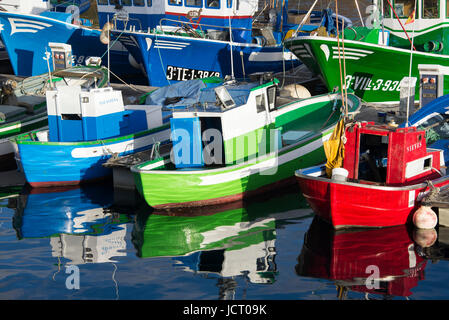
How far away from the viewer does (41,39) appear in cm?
2775

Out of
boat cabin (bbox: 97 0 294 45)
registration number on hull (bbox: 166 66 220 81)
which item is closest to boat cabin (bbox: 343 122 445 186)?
registration number on hull (bbox: 166 66 220 81)

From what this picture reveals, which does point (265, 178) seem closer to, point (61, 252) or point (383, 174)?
point (383, 174)

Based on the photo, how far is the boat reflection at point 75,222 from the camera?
13.0 metres

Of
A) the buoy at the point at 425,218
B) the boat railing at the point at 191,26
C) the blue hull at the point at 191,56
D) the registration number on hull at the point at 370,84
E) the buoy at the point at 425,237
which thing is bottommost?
the buoy at the point at 425,237

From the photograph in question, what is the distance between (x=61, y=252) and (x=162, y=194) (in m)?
2.65

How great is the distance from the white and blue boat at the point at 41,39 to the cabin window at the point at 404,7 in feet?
35.9

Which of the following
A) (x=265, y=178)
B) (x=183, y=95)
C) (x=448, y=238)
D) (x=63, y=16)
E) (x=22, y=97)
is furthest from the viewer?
(x=63, y=16)

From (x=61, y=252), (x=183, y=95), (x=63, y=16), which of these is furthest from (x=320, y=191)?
(x=63, y=16)

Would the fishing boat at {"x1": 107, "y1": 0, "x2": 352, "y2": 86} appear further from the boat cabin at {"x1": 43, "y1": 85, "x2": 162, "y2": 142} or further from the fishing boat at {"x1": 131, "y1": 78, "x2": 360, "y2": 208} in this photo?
the fishing boat at {"x1": 131, "y1": 78, "x2": 360, "y2": 208}

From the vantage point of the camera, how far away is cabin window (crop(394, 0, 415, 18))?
72.8 ft

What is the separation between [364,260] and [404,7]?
1271cm

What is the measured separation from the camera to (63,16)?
2817 cm

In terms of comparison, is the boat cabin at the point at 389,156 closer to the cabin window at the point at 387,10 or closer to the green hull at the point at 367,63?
the green hull at the point at 367,63

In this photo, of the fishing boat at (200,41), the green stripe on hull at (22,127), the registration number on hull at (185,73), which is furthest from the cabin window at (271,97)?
the registration number on hull at (185,73)
